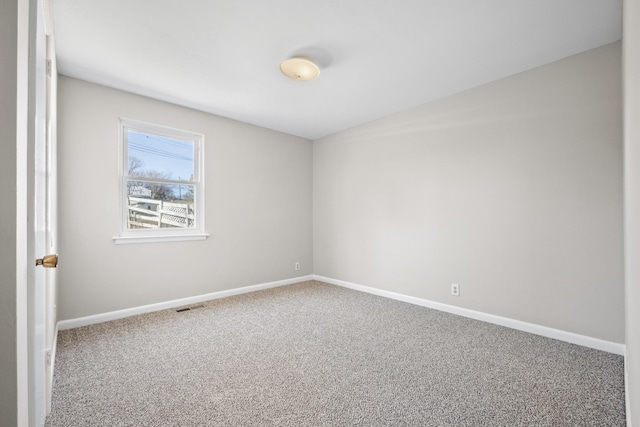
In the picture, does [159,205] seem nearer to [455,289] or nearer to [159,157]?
[159,157]

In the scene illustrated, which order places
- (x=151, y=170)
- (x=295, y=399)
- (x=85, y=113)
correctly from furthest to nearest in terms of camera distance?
(x=151, y=170)
(x=85, y=113)
(x=295, y=399)

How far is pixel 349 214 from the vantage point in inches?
172

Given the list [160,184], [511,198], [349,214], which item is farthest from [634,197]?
[160,184]

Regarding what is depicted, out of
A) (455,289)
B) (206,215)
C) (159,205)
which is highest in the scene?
(159,205)

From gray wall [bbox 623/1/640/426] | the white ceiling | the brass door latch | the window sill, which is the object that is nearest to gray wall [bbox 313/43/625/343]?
the white ceiling

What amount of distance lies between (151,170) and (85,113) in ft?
2.56

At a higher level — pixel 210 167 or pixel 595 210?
pixel 210 167

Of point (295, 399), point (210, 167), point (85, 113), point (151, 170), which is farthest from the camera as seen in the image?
point (210, 167)

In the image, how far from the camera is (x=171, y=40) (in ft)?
7.33

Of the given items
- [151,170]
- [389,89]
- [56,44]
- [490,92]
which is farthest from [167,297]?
[490,92]

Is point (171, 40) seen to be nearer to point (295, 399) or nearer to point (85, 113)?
point (85, 113)

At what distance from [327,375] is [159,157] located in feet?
9.84

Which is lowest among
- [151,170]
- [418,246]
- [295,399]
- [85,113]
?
[295,399]

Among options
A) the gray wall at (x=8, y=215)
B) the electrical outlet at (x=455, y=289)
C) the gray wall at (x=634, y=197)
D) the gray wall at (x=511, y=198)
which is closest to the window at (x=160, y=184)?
the gray wall at (x=511, y=198)
